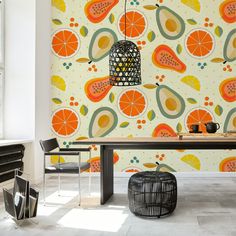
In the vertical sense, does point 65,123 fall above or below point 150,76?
below

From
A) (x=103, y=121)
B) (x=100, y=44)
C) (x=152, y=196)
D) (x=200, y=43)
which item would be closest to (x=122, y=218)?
(x=152, y=196)

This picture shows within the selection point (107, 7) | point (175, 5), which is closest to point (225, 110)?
point (175, 5)

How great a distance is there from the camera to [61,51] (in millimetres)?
5199

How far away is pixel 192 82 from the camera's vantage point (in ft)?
16.4

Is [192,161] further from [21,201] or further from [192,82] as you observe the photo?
[21,201]

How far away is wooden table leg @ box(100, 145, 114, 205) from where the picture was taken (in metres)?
3.42

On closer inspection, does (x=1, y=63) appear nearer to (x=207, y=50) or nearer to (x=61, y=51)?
(x=61, y=51)

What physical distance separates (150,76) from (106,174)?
203cm

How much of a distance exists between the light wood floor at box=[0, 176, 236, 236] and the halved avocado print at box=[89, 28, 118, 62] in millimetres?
2159

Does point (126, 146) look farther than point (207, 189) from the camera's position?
No

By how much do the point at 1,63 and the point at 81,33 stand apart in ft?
4.37

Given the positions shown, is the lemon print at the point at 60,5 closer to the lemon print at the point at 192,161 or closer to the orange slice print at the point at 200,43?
the orange slice print at the point at 200,43

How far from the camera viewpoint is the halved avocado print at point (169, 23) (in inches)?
199

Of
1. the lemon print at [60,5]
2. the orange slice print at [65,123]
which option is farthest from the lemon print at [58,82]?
the lemon print at [60,5]
